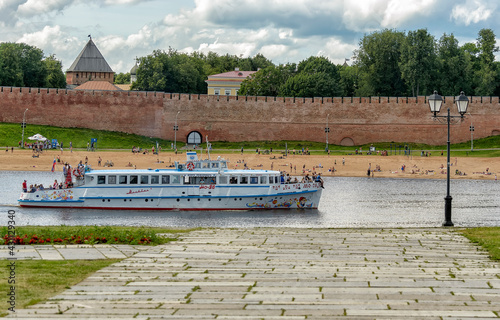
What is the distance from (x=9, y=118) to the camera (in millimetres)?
76125

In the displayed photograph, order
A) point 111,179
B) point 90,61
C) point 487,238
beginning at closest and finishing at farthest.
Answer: point 487,238, point 111,179, point 90,61

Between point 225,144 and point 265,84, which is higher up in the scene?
point 265,84

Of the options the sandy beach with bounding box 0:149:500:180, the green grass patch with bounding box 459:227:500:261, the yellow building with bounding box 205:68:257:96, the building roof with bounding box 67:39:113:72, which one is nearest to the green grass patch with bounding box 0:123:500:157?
the sandy beach with bounding box 0:149:500:180

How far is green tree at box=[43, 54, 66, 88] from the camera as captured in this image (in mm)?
95081

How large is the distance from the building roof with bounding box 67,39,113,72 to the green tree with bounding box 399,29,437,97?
4459 centimetres

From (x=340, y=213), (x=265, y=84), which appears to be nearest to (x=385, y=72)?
(x=265, y=84)

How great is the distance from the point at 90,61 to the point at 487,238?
9650 cm

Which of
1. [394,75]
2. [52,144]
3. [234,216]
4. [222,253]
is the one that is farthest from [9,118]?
[222,253]

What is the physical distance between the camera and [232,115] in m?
79.2

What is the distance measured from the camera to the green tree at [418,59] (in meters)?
79.8

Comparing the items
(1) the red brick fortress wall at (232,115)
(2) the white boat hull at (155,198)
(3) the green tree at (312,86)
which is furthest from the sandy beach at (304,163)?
(2) the white boat hull at (155,198)

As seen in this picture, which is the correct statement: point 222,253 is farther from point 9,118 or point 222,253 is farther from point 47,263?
point 9,118

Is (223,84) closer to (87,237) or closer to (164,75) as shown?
(164,75)

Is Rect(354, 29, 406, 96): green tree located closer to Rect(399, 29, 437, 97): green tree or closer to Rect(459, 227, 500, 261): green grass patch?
Rect(399, 29, 437, 97): green tree
